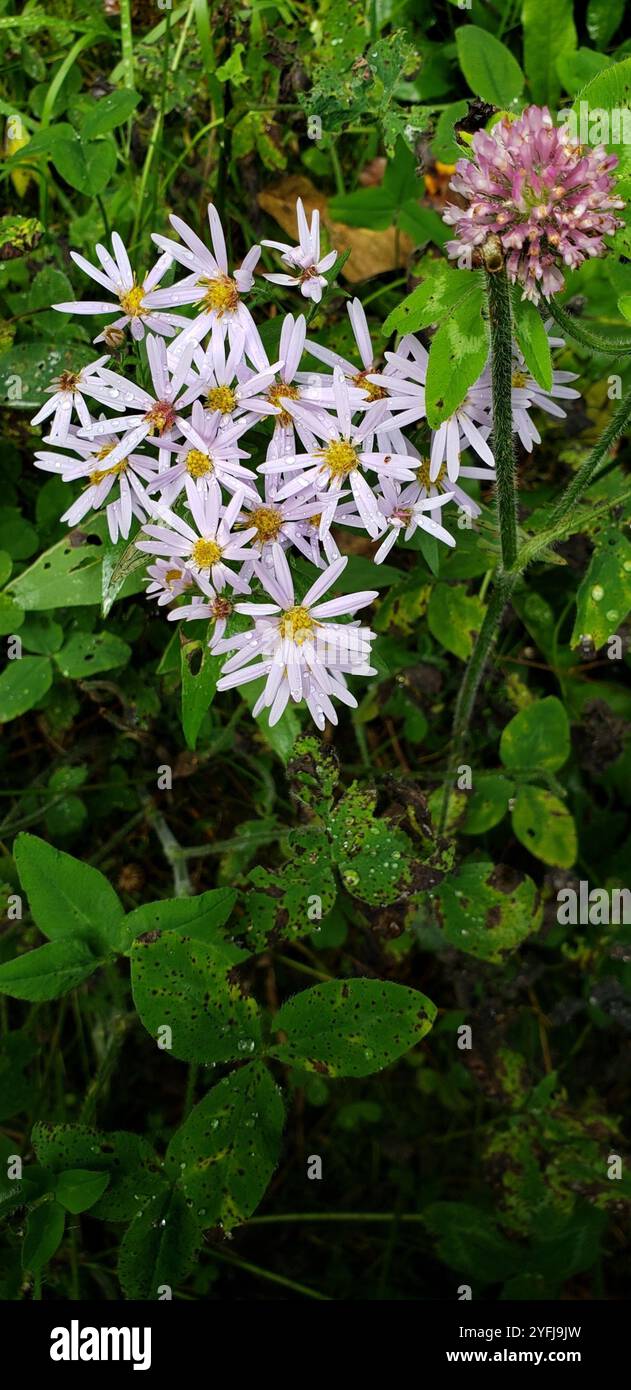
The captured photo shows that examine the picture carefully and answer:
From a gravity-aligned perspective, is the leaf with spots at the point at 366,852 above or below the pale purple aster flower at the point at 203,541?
below

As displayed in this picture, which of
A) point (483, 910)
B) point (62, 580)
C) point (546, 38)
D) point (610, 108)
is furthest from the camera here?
point (546, 38)

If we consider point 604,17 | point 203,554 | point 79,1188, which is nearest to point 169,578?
point 203,554

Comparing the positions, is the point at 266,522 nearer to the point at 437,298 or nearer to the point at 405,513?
the point at 405,513

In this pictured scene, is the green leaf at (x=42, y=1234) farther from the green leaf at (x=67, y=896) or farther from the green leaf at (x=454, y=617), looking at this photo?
the green leaf at (x=454, y=617)

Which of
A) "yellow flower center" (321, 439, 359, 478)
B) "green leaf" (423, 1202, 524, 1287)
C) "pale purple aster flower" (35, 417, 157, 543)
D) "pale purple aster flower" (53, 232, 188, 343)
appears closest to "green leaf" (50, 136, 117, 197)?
"pale purple aster flower" (53, 232, 188, 343)

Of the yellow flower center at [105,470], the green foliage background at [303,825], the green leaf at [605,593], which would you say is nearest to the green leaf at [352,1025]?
the green foliage background at [303,825]

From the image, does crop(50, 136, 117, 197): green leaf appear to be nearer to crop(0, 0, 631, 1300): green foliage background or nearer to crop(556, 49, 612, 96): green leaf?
crop(0, 0, 631, 1300): green foliage background
